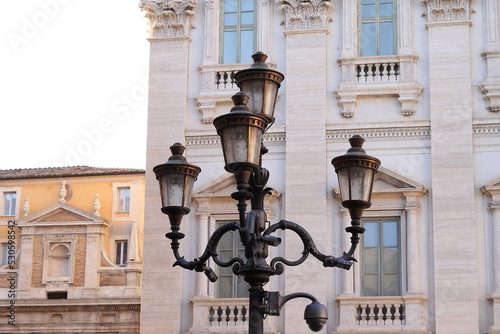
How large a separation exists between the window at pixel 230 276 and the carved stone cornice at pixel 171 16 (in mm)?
3924

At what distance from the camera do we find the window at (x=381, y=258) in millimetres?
21625

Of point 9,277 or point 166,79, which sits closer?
point 166,79

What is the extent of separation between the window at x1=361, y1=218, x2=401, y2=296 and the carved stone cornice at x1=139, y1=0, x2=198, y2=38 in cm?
531

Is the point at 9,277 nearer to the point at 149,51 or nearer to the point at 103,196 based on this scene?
the point at 103,196

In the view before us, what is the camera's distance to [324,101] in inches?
886

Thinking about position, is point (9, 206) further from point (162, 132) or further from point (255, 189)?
point (255, 189)

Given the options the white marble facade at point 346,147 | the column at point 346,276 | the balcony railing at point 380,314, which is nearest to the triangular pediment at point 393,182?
the white marble facade at point 346,147

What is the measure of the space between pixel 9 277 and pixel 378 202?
2627cm

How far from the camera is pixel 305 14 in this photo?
75.3 ft

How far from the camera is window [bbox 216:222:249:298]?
22172mm

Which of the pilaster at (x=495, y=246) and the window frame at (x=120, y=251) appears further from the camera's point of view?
the window frame at (x=120, y=251)

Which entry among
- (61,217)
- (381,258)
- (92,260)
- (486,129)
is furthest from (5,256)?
(486,129)

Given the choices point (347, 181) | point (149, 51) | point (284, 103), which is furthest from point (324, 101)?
point (347, 181)

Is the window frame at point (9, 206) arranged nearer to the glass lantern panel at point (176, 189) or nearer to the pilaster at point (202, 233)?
the pilaster at point (202, 233)
